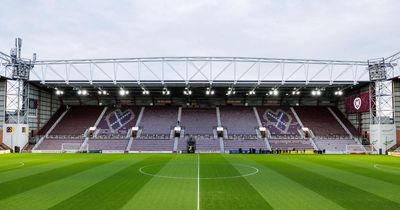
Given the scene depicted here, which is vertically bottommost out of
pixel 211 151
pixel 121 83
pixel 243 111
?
pixel 211 151

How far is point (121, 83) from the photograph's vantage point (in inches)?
2205

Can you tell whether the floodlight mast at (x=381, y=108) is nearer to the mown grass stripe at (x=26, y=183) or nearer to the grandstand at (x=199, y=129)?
the grandstand at (x=199, y=129)

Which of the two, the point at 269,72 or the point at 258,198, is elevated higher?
the point at 269,72

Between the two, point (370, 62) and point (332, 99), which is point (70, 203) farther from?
point (332, 99)

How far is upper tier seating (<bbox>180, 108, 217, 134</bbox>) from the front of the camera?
2479 inches

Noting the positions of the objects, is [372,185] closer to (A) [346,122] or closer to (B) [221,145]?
(B) [221,145]

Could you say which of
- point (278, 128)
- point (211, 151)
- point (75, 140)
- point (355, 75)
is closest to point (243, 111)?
point (278, 128)

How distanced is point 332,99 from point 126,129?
44.1 m

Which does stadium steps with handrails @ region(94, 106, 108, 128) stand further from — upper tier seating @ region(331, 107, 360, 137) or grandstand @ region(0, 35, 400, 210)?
upper tier seating @ region(331, 107, 360, 137)

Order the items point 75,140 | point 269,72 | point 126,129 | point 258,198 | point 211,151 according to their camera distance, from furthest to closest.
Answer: point 126,129
point 75,140
point 211,151
point 269,72
point 258,198

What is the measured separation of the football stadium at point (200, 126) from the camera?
26.4m

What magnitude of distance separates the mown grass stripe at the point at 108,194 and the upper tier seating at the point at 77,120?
4497cm

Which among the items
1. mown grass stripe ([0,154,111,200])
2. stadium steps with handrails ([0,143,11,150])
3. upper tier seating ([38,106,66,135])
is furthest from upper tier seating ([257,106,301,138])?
mown grass stripe ([0,154,111,200])

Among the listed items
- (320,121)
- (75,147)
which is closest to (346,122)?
(320,121)
